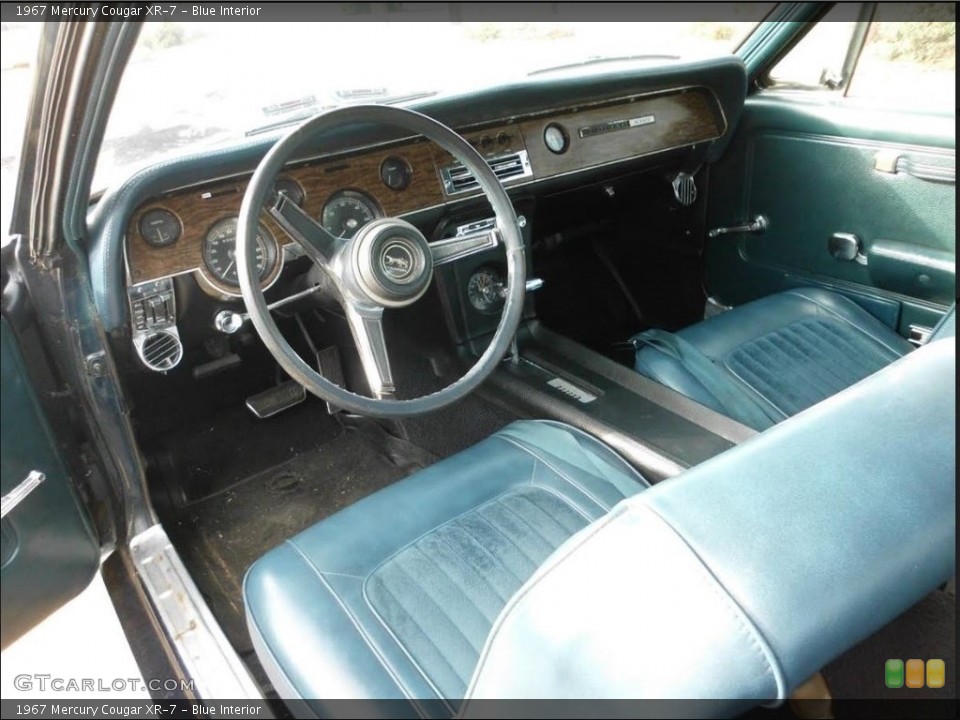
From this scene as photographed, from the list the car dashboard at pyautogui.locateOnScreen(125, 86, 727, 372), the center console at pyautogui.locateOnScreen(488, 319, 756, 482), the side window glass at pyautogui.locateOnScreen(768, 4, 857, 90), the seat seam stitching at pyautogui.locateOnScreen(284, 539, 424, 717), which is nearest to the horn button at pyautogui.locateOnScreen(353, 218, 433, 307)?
the car dashboard at pyautogui.locateOnScreen(125, 86, 727, 372)

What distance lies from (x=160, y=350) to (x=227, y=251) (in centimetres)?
26

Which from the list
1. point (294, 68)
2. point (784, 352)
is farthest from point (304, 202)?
point (784, 352)

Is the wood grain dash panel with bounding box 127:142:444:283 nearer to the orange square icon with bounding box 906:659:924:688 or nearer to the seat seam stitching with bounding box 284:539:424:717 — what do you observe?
the seat seam stitching with bounding box 284:539:424:717

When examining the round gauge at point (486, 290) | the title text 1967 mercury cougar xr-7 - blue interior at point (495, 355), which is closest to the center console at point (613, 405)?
the title text 1967 mercury cougar xr-7 - blue interior at point (495, 355)

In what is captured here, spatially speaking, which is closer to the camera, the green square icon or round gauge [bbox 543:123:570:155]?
the green square icon

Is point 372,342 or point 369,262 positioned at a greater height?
point 369,262

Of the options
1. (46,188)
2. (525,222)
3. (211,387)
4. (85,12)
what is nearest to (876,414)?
(85,12)

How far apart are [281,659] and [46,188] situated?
88 centimetres

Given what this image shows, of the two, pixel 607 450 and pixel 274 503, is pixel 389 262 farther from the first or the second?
pixel 274 503

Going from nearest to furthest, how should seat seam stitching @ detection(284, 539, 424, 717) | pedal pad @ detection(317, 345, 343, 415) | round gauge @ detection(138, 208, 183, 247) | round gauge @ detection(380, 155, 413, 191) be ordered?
1. seat seam stitching @ detection(284, 539, 424, 717)
2. round gauge @ detection(138, 208, 183, 247)
3. round gauge @ detection(380, 155, 413, 191)
4. pedal pad @ detection(317, 345, 343, 415)

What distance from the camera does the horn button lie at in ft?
4.77

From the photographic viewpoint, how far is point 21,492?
138 centimetres

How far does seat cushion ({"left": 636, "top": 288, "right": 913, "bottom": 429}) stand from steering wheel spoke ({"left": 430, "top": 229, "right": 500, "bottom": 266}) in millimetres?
631

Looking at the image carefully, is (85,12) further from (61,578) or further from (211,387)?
(211,387)
